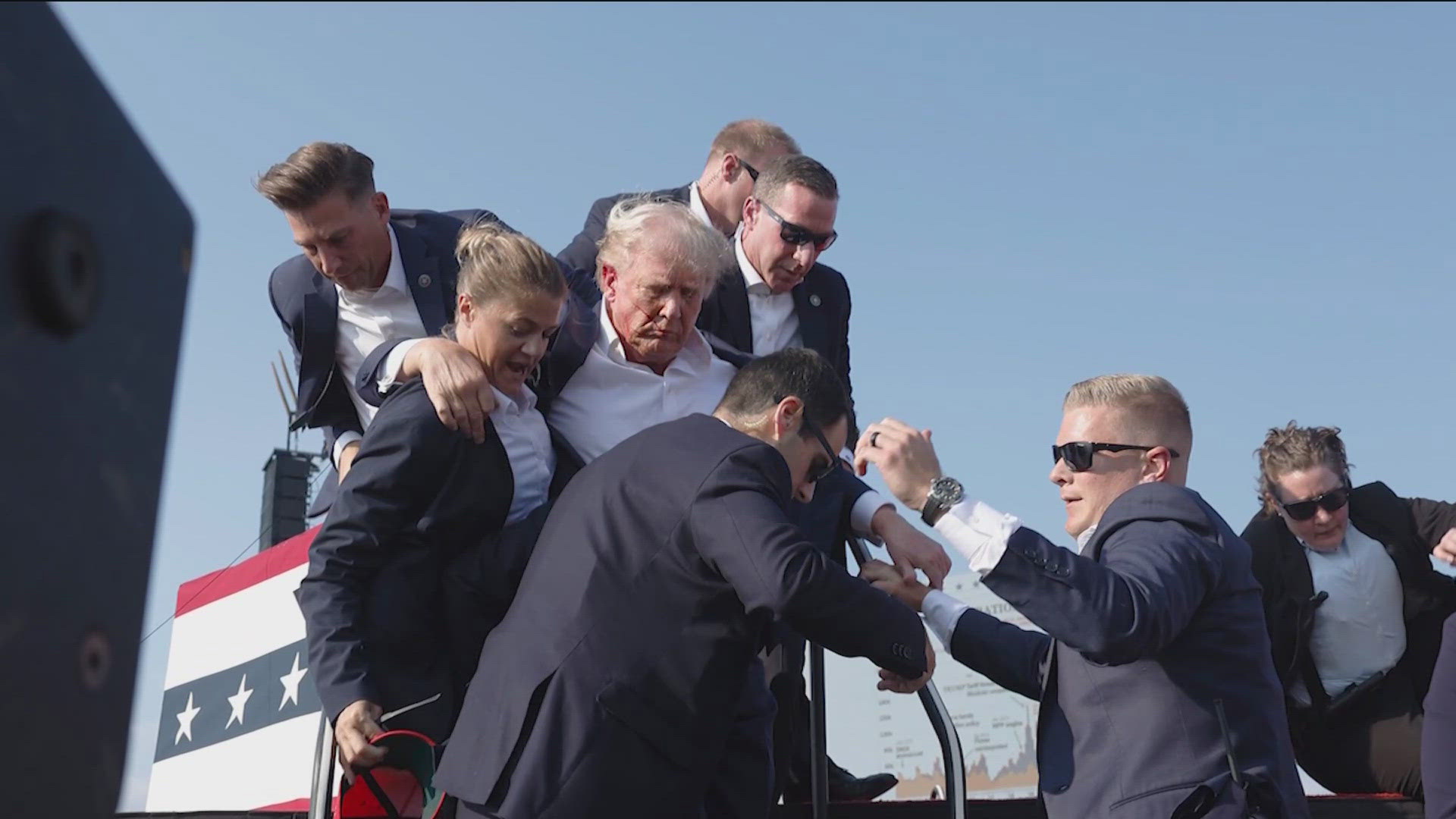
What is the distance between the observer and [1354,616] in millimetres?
4754

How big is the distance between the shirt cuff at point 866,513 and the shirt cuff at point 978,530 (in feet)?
1.57

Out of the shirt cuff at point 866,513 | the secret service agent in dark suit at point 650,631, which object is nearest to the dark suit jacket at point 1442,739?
the shirt cuff at point 866,513

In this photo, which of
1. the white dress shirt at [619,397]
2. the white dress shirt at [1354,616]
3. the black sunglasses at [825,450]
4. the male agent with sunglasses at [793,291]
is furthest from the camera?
the white dress shirt at [1354,616]

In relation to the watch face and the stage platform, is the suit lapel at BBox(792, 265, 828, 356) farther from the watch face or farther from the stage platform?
the stage platform

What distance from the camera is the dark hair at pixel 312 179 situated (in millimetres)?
3707

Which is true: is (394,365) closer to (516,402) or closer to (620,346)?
(516,402)

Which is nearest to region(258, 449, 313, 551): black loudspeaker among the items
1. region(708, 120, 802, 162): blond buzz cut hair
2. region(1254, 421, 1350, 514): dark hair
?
region(708, 120, 802, 162): blond buzz cut hair

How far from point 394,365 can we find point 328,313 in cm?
61

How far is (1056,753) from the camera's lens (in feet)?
10.1

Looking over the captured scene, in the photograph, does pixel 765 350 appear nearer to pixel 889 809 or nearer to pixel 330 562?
pixel 889 809

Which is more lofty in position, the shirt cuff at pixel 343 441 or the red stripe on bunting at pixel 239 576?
the red stripe on bunting at pixel 239 576

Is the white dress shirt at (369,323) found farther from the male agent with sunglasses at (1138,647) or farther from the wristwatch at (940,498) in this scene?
the wristwatch at (940,498)

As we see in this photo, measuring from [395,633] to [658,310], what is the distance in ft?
3.28

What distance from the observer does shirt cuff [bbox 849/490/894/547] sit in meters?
3.59
